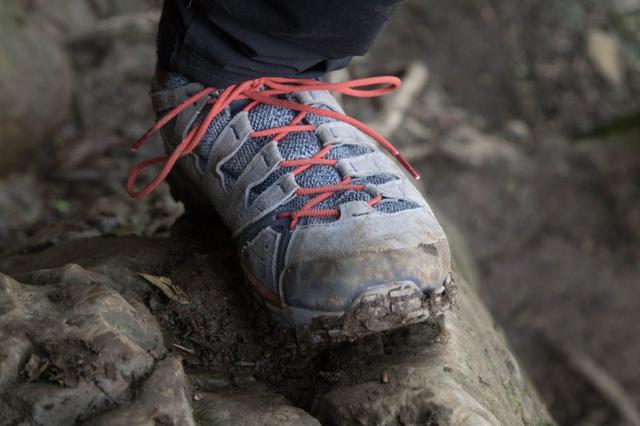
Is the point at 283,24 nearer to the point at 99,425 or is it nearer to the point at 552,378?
the point at 99,425

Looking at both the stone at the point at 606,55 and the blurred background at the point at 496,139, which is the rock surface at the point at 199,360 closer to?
the blurred background at the point at 496,139

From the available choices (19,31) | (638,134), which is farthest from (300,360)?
(638,134)

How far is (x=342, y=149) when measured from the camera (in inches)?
45.0

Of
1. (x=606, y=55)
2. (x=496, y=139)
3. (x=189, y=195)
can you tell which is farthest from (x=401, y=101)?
(x=189, y=195)

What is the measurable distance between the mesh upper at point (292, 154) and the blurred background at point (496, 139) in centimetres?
74

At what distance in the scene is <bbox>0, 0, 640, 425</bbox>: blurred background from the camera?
238 centimetres

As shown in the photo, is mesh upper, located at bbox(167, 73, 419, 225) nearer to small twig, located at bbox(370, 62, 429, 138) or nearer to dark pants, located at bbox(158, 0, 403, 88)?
dark pants, located at bbox(158, 0, 403, 88)

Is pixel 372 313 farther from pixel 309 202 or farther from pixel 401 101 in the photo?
pixel 401 101

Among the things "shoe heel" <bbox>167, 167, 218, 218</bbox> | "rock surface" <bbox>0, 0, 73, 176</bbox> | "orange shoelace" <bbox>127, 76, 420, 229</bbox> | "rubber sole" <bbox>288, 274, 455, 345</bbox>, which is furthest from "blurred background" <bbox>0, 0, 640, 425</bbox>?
"rubber sole" <bbox>288, 274, 455, 345</bbox>

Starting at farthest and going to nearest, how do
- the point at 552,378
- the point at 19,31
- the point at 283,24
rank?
the point at 552,378, the point at 19,31, the point at 283,24

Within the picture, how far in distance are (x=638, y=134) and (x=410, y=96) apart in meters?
0.90

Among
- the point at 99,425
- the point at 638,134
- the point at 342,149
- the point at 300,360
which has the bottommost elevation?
the point at 638,134

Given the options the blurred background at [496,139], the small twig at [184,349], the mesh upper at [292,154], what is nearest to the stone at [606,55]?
the blurred background at [496,139]

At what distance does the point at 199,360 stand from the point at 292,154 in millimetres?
324
